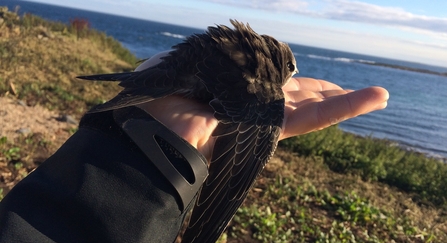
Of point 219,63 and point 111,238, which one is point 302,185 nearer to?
point 219,63

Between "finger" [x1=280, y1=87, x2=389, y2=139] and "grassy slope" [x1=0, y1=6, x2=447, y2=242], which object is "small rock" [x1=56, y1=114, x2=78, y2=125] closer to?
"grassy slope" [x1=0, y1=6, x2=447, y2=242]

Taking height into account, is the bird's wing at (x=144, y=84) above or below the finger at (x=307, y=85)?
below

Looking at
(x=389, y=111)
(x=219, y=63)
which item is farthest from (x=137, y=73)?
(x=389, y=111)

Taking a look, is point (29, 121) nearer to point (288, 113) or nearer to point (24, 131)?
point (24, 131)

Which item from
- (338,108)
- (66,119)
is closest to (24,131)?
(66,119)

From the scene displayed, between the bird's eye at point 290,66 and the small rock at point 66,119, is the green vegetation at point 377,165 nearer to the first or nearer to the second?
the small rock at point 66,119

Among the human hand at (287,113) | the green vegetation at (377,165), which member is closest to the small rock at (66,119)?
the green vegetation at (377,165)
